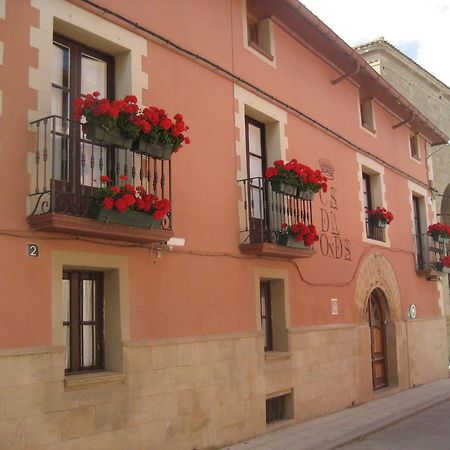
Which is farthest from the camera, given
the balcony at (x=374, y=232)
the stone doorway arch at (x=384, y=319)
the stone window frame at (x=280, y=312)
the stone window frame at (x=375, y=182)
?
the balcony at (x=374, y=232)

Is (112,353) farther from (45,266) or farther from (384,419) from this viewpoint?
(384,419)

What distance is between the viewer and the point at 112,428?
6.08 m

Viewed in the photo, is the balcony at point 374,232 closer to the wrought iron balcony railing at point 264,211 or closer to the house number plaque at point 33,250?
the wrought iron balcony railing at point 264,211

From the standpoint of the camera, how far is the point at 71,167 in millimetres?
6188

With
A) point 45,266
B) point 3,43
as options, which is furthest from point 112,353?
point 3,43

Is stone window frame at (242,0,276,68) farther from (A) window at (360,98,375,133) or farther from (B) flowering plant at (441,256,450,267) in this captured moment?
(B) flowering plant at (441,256,450,267)

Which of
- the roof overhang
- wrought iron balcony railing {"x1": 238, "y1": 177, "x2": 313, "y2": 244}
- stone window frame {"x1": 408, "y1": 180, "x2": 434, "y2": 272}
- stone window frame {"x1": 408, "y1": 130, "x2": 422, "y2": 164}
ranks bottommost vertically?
wrought iron balcony railing {"x1": 238, "y1": 177, "x2": 313, "y2": 244}

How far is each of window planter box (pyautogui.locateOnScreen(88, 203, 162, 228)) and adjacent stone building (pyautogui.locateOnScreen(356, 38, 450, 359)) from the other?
1228 centimetres

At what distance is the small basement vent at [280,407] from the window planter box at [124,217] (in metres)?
3.93

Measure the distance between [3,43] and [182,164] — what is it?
102 inches

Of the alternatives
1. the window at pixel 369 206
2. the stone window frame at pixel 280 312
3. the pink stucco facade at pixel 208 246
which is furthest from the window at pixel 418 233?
the stone window frame at pixel 280 312

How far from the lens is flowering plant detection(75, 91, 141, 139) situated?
573 cm

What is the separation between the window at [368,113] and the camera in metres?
13.6

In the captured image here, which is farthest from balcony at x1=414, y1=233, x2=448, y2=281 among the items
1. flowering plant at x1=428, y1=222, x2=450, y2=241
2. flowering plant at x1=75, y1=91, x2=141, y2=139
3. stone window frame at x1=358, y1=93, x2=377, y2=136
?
flowering plant at x1=75, y1=91, x2=141, y2=139
